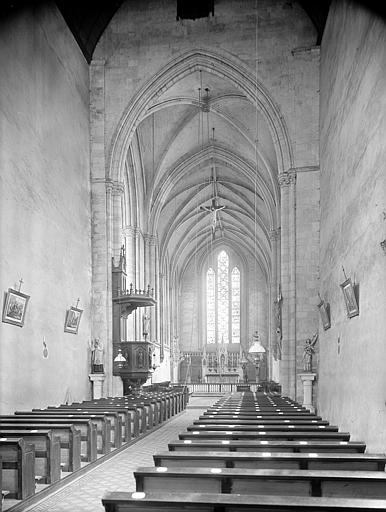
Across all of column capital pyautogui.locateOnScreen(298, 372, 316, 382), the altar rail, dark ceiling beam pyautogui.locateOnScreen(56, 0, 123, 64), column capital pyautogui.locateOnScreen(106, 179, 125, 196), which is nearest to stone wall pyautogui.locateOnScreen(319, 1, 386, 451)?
column capital pyautogui.locateOnScreen(298, 372, 316, 382)

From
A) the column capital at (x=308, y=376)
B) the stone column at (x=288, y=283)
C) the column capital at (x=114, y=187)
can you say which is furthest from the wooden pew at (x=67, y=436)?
the column capital at (x=114, y=187)

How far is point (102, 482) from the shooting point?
7.16m

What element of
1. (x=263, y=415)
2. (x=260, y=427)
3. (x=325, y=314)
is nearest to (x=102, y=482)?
(x=260, y=427)

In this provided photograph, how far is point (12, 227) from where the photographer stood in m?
11.0

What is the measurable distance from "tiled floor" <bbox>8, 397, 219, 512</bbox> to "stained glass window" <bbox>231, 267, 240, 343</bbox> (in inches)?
1142

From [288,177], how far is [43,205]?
746 cm

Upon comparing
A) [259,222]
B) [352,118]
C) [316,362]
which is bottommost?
[316,362]

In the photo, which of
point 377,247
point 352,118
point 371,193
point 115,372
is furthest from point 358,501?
point 115,372

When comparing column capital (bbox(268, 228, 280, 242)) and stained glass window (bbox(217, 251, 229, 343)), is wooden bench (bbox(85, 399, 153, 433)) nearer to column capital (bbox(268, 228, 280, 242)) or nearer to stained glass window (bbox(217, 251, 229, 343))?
→ column capital (bbox(268, 228, 280, 242))

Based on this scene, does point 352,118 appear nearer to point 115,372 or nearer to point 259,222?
point 115,372

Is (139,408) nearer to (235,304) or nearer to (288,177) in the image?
(288,177)

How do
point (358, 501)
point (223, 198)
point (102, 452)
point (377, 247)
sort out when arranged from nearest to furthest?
point (358, 501)
point (377, 247)
point (102, 452)
point (223, 198)

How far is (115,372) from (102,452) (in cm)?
746

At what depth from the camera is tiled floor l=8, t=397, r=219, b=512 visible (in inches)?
236
